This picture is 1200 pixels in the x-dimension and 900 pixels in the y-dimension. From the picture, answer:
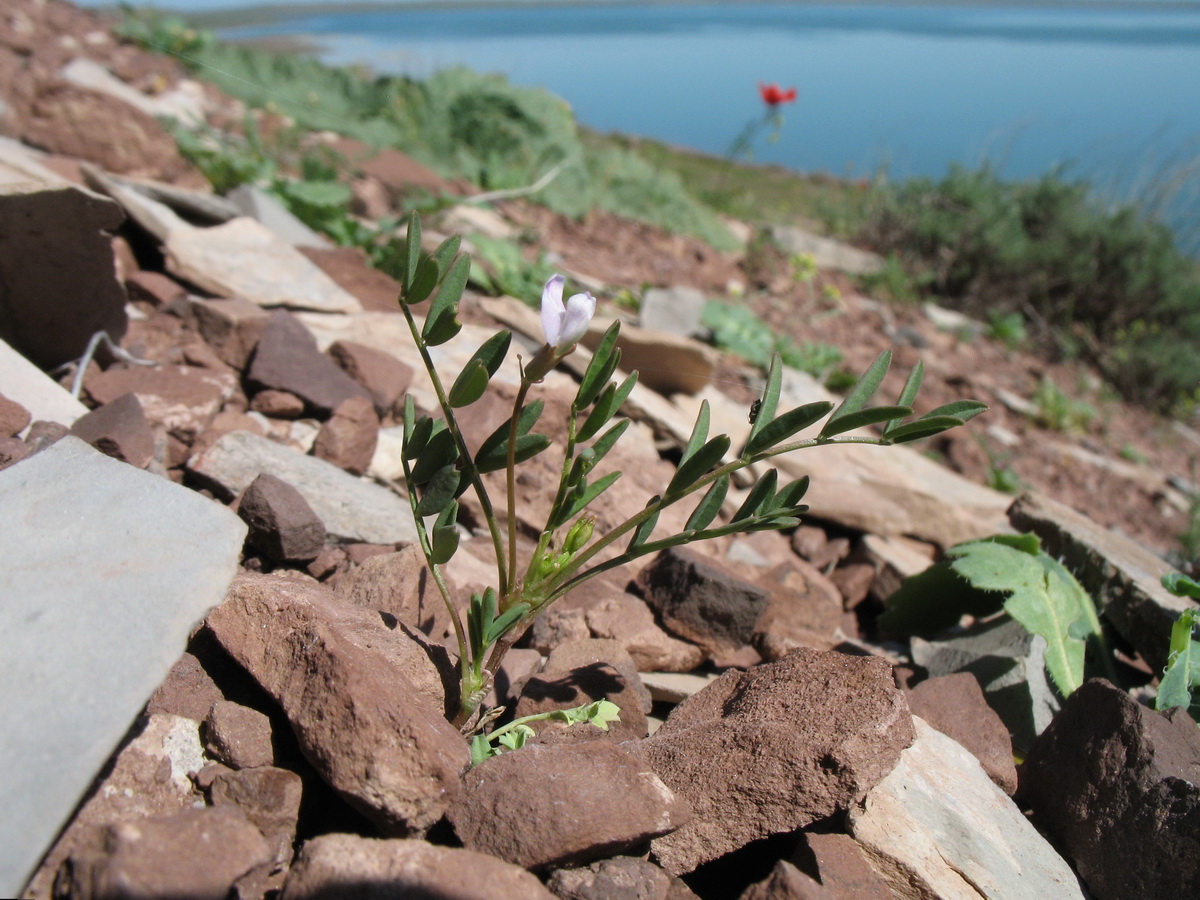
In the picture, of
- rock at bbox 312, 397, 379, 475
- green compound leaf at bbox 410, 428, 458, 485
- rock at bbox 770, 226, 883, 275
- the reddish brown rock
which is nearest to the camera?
green compound leaf at bbox 410, 428, 458, 485

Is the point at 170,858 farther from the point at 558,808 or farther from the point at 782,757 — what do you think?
the point at 782,757

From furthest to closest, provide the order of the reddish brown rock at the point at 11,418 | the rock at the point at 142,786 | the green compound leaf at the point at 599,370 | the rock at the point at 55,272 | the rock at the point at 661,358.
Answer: the rock at the point at 661,358 → the rock at the point at 55,272 → the reddish brown rock at the point at 11,418 → the green compound leaf at the point at 599,370 → the rock at the point at 142,786

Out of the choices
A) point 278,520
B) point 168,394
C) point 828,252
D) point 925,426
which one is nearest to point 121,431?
point 168,394

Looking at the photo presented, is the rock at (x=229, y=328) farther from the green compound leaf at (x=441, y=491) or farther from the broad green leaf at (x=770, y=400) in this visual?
the broad green leaf at (x=770, y=400)

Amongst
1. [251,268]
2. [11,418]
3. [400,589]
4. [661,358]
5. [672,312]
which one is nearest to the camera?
[400,589]

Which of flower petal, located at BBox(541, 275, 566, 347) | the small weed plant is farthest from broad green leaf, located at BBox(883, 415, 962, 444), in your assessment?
flower petal, located at BBox(541, 275, 566, 347)

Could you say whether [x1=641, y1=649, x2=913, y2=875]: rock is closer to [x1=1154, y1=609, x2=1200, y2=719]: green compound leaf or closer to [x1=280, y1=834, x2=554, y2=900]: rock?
[x1=280, y1=834, x2=554, y2=900]: rock

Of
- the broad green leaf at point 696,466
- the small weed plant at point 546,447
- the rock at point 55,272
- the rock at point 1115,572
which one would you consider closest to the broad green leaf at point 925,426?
the small weed plant at point 546,447
